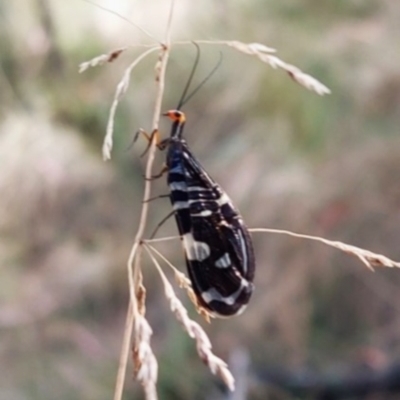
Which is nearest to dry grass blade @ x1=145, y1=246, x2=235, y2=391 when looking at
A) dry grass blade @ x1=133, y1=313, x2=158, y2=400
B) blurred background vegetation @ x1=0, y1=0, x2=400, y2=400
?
dry grass blade @ x1=133, y1=313, x2=158, y2=400

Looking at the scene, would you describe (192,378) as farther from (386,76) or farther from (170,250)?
(386,76)

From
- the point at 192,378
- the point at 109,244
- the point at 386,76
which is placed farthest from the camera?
the point at 109,244

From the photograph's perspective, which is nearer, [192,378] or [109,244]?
[192,378]

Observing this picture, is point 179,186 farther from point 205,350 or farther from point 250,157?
point 250,157

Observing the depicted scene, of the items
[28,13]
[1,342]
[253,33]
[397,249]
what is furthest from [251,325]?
[28,13]

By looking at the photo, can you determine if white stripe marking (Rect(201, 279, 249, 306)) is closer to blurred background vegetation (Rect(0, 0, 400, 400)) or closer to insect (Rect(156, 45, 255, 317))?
insect (Rect(156, 45, 255, 317))

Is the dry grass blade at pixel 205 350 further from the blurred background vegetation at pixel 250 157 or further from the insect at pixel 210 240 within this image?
the blurred background vegetation at pixel 250 157
